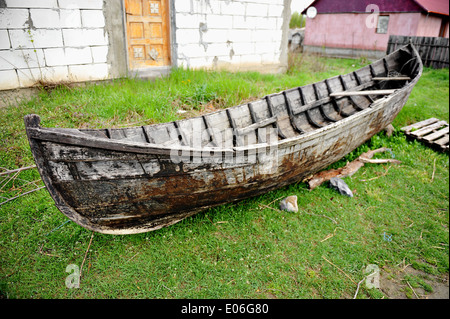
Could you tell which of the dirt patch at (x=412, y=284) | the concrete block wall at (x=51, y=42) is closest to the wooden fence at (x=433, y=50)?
the dirt patch at (x=412, y=284)

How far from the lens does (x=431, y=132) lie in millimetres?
6234

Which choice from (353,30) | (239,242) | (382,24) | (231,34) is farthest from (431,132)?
(353,30)

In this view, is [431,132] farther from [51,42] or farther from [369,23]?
[369,23]

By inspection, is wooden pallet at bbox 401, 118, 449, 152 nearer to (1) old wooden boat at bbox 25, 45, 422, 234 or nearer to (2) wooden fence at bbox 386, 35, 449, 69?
(1) old wooden boat at bbox 25, 45, 422, 234

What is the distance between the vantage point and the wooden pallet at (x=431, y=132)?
545cm

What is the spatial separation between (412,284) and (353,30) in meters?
15.6

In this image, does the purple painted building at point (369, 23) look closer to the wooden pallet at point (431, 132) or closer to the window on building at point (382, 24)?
the window on building at point (382, 24)

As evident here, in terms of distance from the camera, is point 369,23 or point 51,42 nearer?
point 51,42

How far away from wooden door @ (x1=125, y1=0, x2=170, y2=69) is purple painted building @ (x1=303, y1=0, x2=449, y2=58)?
1183 centimetres

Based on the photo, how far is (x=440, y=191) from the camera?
428 cm

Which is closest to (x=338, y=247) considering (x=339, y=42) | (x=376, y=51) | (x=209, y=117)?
(x=209, y=117)

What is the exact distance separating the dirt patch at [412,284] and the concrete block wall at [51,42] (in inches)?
233

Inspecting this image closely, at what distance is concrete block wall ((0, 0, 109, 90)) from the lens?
186 inches

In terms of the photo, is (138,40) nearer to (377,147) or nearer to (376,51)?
(377,147)
